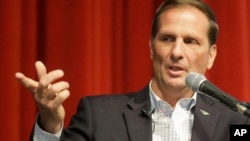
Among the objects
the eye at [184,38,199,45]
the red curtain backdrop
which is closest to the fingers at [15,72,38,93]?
the eye at [184,38,199,45]

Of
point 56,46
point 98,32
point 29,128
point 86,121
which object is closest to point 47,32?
point 56,46

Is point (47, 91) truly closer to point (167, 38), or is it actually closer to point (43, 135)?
point (43, 135)

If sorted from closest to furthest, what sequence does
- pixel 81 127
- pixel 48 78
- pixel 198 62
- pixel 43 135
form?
pixel 48 78, pixel 43 135, pixel 81 127, pixel 198 62

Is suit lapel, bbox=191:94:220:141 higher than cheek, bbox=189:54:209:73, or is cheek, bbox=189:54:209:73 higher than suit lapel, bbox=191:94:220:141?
cheek, bbox=189:54:209:73

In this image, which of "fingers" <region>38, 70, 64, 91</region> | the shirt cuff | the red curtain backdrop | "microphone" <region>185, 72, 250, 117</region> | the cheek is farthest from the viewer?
the red curtain backdrop

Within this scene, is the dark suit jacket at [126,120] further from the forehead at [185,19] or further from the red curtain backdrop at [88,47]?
the red curtain backdrop at [88,47]

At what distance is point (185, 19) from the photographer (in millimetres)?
1467

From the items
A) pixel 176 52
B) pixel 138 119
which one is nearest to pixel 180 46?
pixel 176 52

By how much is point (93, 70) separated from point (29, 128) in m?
0.34

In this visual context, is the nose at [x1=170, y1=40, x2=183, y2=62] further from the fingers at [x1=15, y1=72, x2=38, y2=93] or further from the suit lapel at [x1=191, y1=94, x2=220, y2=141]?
the fingers at [x1=15, y1=72, x2=38, y2=93]

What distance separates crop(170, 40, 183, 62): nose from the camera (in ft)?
4.50

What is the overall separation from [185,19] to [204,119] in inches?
12.9

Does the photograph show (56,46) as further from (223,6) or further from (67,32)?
(223,6)

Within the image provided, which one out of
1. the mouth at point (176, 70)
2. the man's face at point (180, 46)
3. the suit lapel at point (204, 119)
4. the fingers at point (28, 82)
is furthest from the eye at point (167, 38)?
the fingers at point (28, 82)
